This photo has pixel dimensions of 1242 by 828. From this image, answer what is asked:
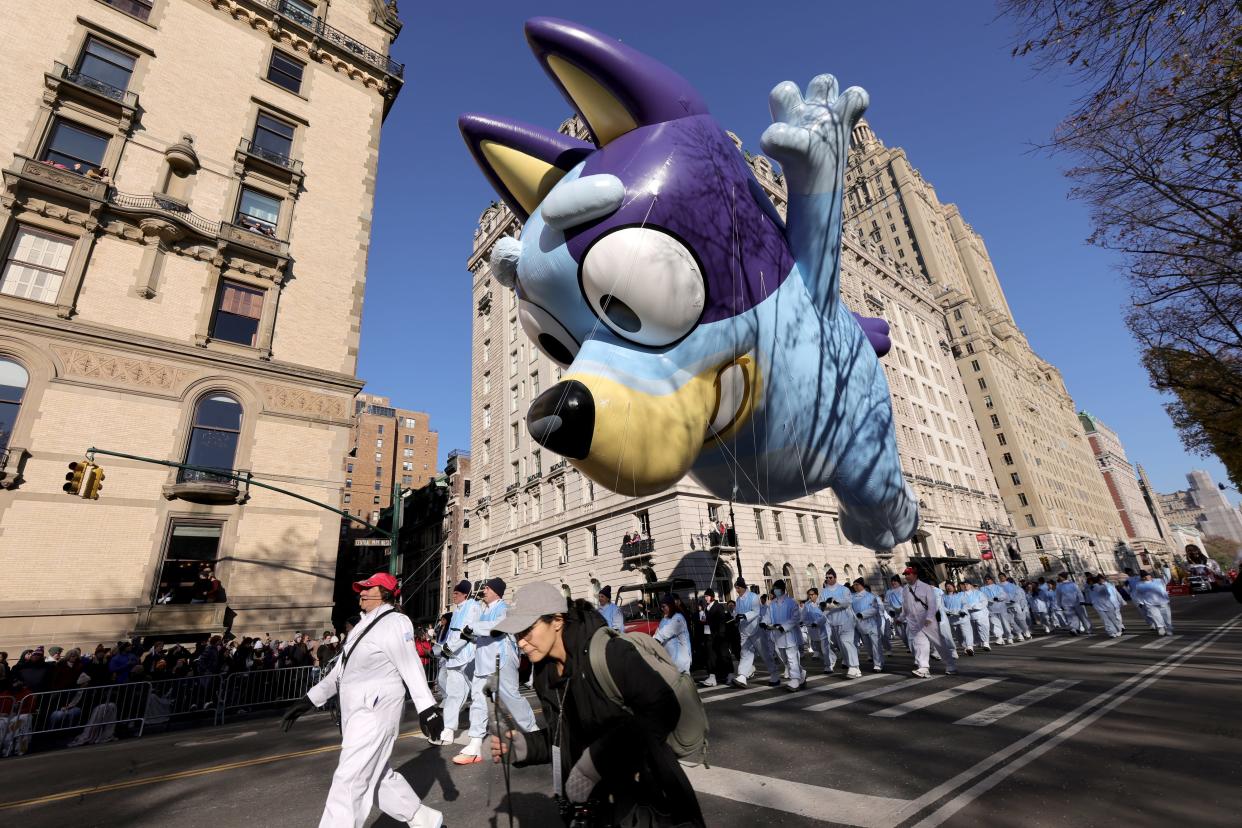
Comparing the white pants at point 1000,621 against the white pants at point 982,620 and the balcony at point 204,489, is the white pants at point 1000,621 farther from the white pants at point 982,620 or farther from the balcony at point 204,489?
the balcony at point 204,489

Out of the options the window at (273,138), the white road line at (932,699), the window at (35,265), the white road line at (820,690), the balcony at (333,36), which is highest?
the balcony at (333,36)

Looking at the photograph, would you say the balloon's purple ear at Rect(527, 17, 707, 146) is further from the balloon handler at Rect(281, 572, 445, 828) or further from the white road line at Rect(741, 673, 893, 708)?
the white road line at Rect(741, 673, 893, 708)

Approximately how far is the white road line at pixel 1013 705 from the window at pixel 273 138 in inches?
899

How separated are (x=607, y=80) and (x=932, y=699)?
7.79 meters

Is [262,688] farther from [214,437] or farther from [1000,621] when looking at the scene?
[1000,621]

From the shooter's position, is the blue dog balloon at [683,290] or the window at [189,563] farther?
the window at [189,563]

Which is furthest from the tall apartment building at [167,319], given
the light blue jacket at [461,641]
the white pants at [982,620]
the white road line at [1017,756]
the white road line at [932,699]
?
the white pants at [982,620]

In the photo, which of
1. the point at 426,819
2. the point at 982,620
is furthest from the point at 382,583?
the point at 982,620

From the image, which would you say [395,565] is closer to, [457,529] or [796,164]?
[796,164]

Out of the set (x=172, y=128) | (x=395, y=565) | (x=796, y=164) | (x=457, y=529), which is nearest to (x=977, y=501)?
(x=457, y=529)

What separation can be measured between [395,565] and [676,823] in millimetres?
12862

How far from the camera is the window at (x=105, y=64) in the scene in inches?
633

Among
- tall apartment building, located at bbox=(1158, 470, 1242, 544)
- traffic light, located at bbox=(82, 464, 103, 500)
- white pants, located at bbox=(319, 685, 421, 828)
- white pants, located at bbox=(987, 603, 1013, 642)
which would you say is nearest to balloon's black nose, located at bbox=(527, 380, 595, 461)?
white pants, located at bbox=(319, 685, 421, 828)

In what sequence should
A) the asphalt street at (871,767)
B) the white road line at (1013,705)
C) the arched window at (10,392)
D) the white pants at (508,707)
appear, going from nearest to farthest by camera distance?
the asphalt street at (871,767) → the white road line at (1013,705) → the white pants at (508,707) → the arched window at (10,392)
